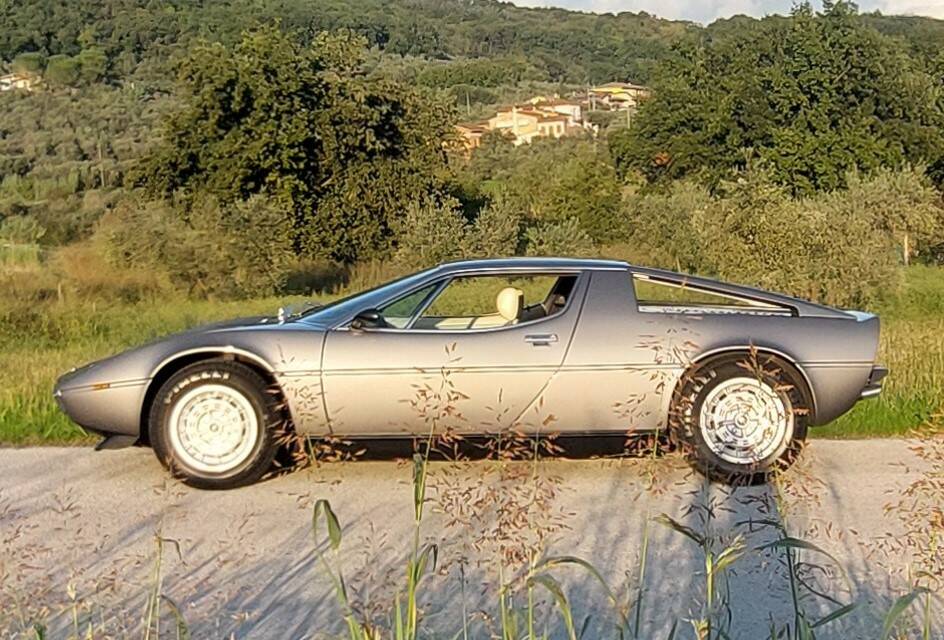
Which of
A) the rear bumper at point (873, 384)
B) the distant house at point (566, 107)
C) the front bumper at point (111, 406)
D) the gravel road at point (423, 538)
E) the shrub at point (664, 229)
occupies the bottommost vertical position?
the shrub at point (664, 229)

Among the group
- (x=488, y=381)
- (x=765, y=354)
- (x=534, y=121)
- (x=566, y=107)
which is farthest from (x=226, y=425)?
(x=566, y=107)

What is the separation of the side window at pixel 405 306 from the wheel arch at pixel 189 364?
73 centimetres

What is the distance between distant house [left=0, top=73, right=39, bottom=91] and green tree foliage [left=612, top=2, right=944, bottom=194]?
32564 millimetres

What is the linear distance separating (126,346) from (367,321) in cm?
841

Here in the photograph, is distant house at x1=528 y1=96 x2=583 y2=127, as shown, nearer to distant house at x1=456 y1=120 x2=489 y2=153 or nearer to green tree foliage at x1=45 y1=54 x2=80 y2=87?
distant house at x1=456 y1=120 x2=489 y2=153

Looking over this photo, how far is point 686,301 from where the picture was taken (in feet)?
22.6

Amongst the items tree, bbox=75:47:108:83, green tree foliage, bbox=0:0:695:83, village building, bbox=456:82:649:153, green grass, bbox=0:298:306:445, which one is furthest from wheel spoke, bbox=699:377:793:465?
village building, bbox=456:82:649:153

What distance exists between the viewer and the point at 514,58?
121 m

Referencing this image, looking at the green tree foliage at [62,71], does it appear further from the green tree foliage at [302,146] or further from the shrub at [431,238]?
the shrub at [431,238]

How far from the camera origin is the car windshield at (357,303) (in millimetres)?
6602

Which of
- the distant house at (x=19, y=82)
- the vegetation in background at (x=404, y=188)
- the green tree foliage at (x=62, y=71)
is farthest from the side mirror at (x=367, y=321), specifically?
the green tree foliage at (x=62, y=71)

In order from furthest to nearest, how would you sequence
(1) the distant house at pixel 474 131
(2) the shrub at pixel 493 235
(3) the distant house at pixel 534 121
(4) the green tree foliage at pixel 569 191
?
1. (3) the distant house at pixel 534 121
2. (1) the distant house at pixel 474 131
3. (4) the green tree foliage at pixel 569 191
4. (2) the shrub at pixel 493 235

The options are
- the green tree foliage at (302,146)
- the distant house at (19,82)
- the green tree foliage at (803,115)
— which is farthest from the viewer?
the distant house at (19,82)

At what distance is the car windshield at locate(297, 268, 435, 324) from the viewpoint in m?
A: 6.60
